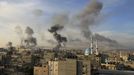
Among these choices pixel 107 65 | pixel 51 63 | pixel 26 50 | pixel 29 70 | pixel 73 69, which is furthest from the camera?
pixel 26 50

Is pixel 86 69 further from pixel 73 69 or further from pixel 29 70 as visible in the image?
pixel 29 70

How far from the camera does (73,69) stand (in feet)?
130

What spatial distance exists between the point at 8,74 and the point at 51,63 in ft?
18.7

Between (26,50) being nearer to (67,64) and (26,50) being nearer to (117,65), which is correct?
(117,65)

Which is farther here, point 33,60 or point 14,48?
point 14,48

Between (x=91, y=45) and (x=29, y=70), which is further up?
(x=91, y=45)

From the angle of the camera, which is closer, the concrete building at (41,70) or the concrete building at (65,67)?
the concrete building at (65,67)

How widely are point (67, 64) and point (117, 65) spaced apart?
4801cm

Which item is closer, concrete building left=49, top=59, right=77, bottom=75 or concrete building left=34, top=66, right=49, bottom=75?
concrete building left=49, top=59, right=77, bottom=75

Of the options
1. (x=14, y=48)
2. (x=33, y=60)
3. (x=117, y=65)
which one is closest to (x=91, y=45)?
(x=117, y=65)

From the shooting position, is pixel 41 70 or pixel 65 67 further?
pixel 41 70

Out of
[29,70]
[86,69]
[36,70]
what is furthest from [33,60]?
[86,69]

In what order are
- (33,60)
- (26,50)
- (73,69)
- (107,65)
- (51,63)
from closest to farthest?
(73,69) < (51,63) < (33,60) < (107,65) < (26,50)

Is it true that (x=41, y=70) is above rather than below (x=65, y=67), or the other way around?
below
